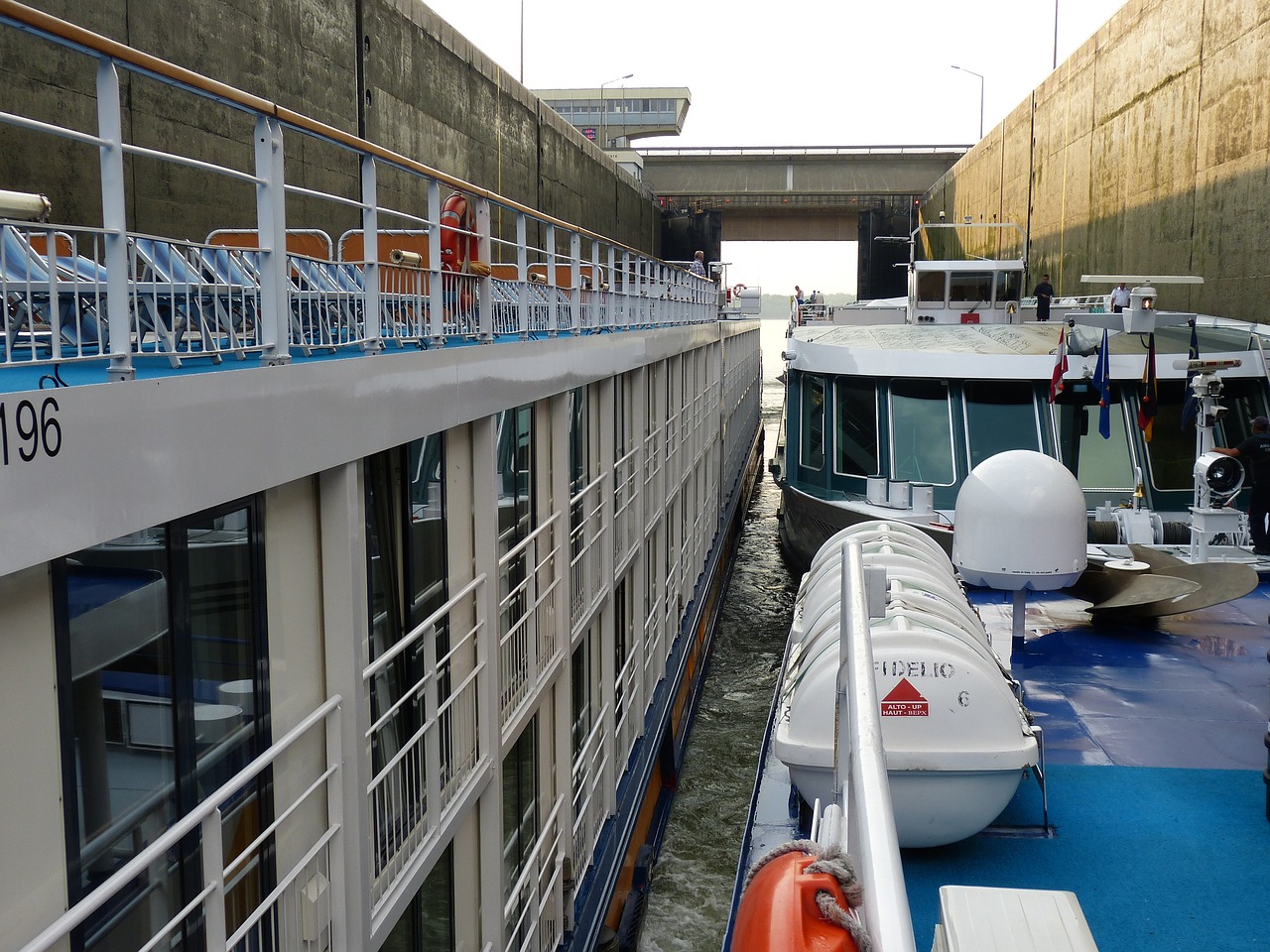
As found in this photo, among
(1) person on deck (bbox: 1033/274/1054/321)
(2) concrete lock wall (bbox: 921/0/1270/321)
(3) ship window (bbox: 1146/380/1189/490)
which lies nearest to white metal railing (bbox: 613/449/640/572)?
(3) ship window (bbox: 1146/380/1189/490)

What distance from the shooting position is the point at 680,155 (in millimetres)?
55781

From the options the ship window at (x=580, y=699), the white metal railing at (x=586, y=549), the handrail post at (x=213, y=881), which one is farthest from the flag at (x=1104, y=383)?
the handrail post at (x=213, y=881)

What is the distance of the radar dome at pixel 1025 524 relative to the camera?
893 centimetres

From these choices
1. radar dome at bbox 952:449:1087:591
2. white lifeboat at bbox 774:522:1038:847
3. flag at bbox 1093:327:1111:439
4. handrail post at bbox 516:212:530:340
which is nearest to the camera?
handrail post at bbox 516:212:530:340

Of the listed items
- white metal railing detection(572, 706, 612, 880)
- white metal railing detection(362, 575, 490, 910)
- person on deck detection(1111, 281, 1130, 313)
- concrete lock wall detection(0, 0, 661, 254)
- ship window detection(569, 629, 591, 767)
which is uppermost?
concrete lock wall detection(0, 0, 661, 254)

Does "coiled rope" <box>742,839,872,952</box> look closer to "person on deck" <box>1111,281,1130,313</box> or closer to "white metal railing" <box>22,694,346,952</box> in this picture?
"white metal railing" <box>22,694,346,952</box>

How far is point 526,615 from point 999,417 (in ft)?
36.4

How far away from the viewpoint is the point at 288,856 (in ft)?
11.6

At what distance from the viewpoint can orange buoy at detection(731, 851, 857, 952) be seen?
1.83 meters

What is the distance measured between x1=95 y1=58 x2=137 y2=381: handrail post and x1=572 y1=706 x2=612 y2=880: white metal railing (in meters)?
5.14

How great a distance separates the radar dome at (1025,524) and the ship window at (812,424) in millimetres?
7827

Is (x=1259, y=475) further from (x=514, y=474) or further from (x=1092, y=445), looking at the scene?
(x=514, y=474)

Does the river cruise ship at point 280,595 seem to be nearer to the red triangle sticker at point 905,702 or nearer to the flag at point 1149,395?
the red triangle sticker at point 905,702

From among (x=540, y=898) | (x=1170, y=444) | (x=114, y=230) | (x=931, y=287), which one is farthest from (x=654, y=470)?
(x=931, y=287)
